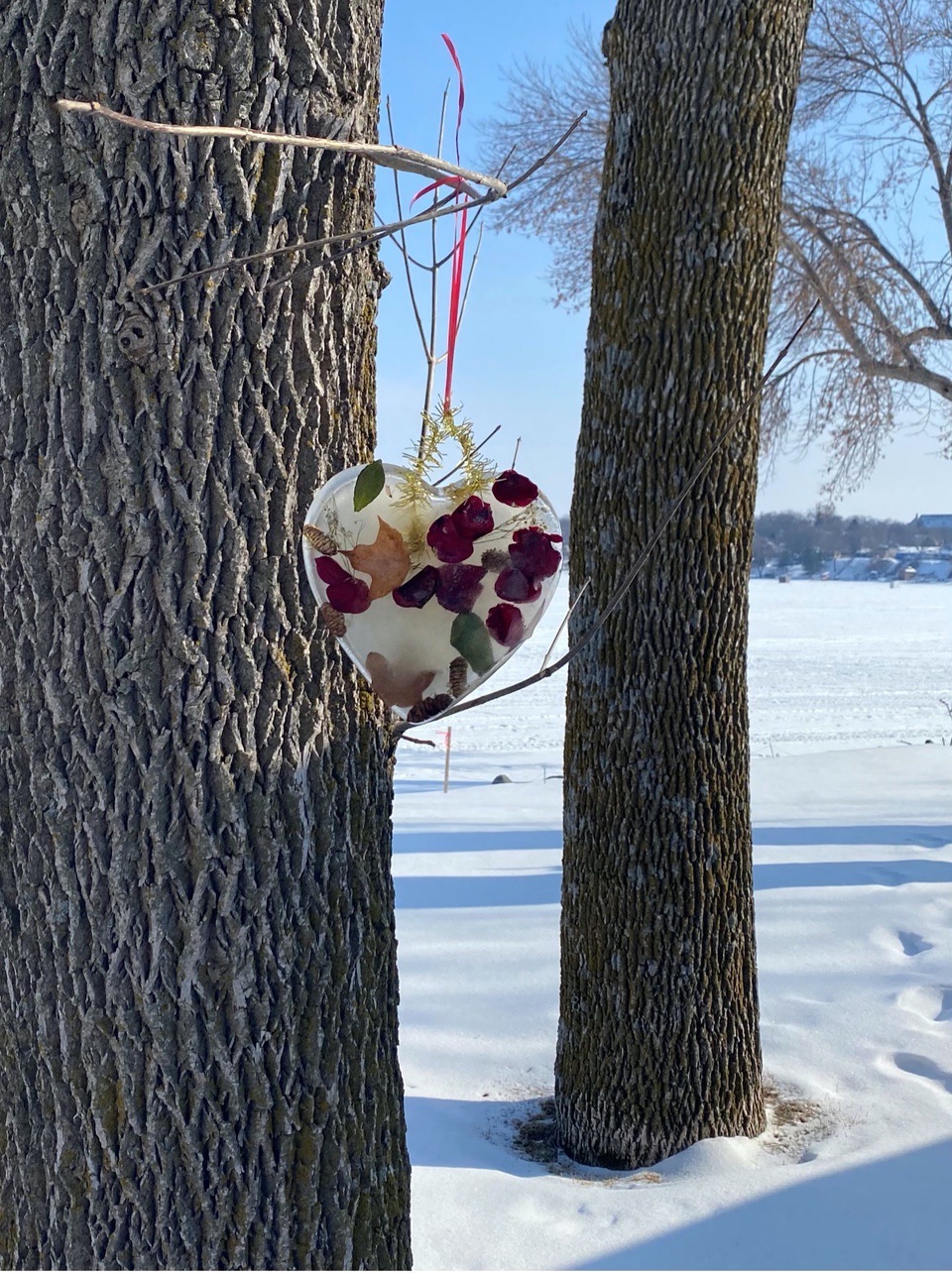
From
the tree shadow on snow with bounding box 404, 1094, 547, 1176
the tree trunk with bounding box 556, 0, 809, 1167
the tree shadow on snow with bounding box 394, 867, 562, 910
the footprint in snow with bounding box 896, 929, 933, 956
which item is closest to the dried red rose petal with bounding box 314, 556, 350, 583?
the tree trunk with bounding box 556, 0, 809, 1167

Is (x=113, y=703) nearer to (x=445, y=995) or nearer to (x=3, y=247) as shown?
(x=3, y=247)

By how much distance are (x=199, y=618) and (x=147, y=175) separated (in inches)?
22.6

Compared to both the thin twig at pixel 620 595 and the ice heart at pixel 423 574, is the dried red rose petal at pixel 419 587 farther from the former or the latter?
the thin twig at pixel 620 595

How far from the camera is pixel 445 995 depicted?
4.47 m

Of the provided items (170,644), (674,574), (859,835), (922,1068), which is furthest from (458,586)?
(859,835)

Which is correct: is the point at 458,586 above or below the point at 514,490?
below

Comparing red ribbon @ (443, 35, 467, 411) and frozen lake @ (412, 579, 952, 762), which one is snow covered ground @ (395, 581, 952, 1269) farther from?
frozen lake @ (412, 579, 952, 762)

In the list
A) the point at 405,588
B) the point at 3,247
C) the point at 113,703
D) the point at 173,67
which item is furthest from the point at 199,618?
the point at 173,67

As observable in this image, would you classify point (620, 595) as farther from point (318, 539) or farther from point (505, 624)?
point (318, 539)

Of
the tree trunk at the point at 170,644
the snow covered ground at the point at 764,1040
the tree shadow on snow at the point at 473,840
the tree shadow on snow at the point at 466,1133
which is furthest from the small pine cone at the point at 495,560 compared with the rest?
the tree shadow on snow at the point at 473,840

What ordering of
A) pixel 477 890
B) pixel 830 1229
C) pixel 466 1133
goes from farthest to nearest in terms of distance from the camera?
pixel 477 890 < pixel 466 1133 < pixel 830 1229

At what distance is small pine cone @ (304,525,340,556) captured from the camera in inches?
56.9

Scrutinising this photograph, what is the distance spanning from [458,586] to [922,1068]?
9.95 ft

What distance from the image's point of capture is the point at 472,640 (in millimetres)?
1478
